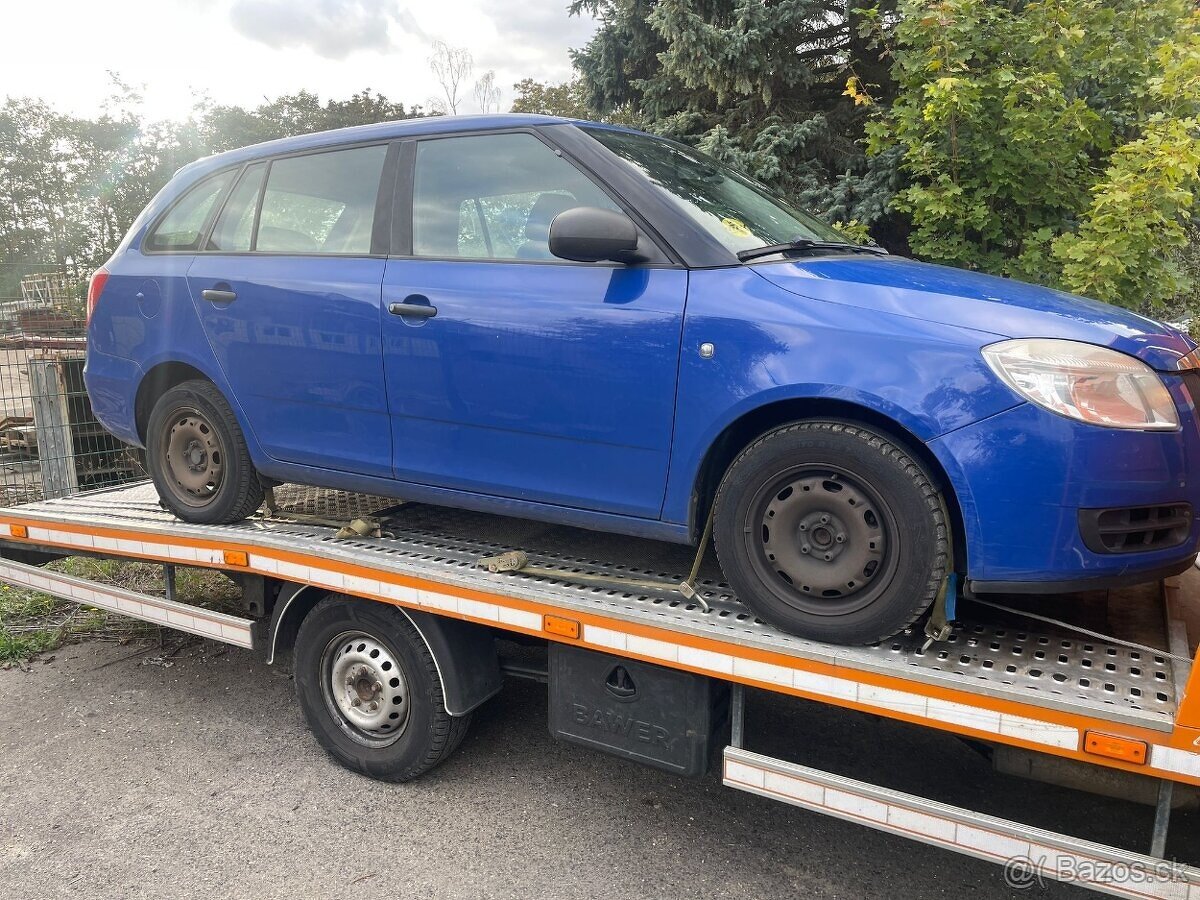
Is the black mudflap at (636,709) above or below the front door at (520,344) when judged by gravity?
below

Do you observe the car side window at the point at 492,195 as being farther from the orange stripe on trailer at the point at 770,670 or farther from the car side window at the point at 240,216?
the orange stripe on trailer at the point at 770,670

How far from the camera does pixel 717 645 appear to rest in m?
2.65

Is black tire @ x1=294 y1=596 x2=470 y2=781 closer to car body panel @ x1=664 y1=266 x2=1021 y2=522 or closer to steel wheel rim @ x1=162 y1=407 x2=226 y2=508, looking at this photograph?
steel wheel rim @ x1=162 y1=407 x2=226 y2=508

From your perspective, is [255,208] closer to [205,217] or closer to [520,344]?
[205,217]

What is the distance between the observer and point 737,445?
2836 millimetres

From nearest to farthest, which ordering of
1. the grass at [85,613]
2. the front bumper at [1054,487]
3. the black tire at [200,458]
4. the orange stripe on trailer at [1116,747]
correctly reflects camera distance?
the orange stripe on trailer at [1116,747], the front bumper at [1054,487], the black tire at [200,458], the grass at [85,613]

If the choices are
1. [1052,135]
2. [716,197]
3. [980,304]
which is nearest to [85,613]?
[716,197]

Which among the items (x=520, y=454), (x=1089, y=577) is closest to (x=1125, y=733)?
(x=1089, y=577)

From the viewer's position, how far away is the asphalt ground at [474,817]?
288cm

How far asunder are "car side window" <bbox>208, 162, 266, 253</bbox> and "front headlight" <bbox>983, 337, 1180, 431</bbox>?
3.08 meters

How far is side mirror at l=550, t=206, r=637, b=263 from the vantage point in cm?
273

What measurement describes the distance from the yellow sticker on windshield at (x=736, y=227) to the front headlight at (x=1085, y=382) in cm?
95

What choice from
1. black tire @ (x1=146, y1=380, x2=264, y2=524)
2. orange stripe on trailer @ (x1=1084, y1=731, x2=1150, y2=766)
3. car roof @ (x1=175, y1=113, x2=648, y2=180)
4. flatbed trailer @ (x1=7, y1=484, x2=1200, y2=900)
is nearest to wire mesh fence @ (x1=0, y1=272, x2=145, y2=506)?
black tire @ (x1=146, y1=380, x2=264, y2=524)

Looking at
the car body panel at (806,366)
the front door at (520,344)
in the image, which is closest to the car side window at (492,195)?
the front door at (520,344)
